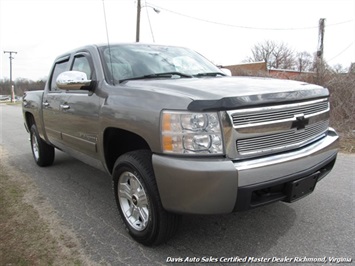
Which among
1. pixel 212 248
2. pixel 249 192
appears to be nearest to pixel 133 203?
pixel 212 248

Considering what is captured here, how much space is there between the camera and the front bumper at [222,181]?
2.20m

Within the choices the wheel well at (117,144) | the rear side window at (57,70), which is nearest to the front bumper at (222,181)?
the wheel well at (117,144)

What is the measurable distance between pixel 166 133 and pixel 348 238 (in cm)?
191

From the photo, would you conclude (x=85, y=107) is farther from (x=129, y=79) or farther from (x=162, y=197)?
(x=162, y=197)

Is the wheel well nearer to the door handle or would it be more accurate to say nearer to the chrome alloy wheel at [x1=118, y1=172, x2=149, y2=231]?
the chrome alloy wheel at [x1=118, y1=172, x2=149, y2=231]

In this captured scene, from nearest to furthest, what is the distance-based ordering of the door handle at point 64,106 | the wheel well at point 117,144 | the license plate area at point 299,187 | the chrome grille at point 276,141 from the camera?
the chrome grille at point 276,141, the license plate area at point 299,187, the wheel well at point 117,144, the door handle at point 64,106

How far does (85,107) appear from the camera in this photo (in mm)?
3471

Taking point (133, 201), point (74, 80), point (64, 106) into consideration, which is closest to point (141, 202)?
point (133, 201)

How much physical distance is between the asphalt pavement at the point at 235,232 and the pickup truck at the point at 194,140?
222 mm

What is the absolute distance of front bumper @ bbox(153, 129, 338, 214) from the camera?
2.20 meters

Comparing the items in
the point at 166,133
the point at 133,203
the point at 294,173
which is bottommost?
the point at 133,203

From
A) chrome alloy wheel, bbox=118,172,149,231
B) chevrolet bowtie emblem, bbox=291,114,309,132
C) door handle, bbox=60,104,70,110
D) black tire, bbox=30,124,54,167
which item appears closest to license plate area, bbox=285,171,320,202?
chevrolet bowtie emblem, bbox=291,114,309,132

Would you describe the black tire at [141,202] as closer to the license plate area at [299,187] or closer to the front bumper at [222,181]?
the front bumper at [222,181]

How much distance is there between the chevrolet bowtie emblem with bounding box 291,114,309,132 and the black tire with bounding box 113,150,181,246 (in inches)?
47.0
